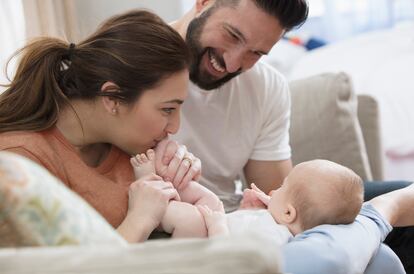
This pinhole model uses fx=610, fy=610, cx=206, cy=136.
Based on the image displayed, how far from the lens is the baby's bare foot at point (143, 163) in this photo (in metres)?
1.43

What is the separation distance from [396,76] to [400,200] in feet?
5.32

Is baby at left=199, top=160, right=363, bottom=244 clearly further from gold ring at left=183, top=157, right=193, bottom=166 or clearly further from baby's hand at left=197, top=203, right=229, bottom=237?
gold ring at left=183, top=157, right=193, bottom=166

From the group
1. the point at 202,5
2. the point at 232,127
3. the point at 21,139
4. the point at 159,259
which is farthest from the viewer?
the point at 232,127

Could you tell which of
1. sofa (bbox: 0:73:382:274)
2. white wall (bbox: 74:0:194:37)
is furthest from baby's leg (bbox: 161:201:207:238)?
white wall (bbox: 74:0:194:37)

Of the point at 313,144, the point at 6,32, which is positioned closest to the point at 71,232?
the point at 6,32

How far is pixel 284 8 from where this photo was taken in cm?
173

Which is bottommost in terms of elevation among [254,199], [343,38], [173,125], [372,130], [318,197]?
[343,38]

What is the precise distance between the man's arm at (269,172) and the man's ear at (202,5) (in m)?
0.52

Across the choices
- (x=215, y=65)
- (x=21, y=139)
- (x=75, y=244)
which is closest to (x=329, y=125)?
(x=215, y=65)

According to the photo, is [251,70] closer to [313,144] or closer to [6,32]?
[313,144]

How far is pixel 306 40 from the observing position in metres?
4.03

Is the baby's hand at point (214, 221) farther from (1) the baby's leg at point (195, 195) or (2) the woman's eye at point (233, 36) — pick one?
(2) the woman's eye at point (233, 36)

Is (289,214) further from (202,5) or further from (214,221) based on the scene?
(202,5)

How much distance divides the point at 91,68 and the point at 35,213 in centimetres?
67
